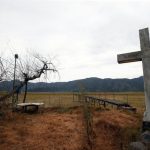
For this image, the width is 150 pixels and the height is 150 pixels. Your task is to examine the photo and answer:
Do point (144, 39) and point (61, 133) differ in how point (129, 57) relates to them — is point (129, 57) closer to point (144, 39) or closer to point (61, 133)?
point (144, 39)

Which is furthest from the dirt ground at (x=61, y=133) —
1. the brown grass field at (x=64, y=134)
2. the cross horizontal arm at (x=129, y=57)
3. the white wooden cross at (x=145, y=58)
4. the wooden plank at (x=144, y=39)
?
the wooden plank at (x=144, y=39)

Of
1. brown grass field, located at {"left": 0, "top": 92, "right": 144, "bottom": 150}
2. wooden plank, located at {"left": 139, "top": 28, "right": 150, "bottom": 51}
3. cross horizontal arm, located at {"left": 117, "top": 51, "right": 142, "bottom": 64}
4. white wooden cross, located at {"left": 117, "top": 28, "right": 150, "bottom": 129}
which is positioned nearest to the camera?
white wooden cross, located at {"left": 117, "top": 28, "right": 150, "bottom": 129}

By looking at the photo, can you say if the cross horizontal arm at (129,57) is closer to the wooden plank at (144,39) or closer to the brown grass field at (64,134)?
the wooden plank at (144,39)

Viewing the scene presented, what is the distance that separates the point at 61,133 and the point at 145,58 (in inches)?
131

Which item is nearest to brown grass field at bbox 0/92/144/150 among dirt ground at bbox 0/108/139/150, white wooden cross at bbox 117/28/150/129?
dirt ground at bbox 0/108/139/150

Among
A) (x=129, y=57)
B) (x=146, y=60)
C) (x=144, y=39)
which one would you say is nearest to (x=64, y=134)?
(x=129, y=57)

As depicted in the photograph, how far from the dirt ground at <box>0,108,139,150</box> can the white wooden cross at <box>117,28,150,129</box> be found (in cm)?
132

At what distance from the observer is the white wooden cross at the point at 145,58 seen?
20.0 feet

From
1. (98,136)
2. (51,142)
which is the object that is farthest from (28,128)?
(98,136)

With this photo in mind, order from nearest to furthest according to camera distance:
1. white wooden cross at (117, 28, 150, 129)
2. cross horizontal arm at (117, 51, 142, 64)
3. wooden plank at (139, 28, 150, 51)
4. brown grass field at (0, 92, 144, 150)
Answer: white wooden cross at (117, 28, 150, 129) → wooden plank at (139, 28, 150, 51) → cross horizontal arm at (117, 51, 142, 64) → brown grass field at (0, 92, 144, 150)

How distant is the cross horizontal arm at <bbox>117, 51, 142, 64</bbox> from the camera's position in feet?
21.3

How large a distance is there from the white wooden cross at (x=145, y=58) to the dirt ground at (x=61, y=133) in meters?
1.32

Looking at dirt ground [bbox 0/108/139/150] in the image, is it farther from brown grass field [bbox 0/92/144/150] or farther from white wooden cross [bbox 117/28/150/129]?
white wooden cross [bbox 117/28/150/129]

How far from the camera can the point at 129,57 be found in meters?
6.61
